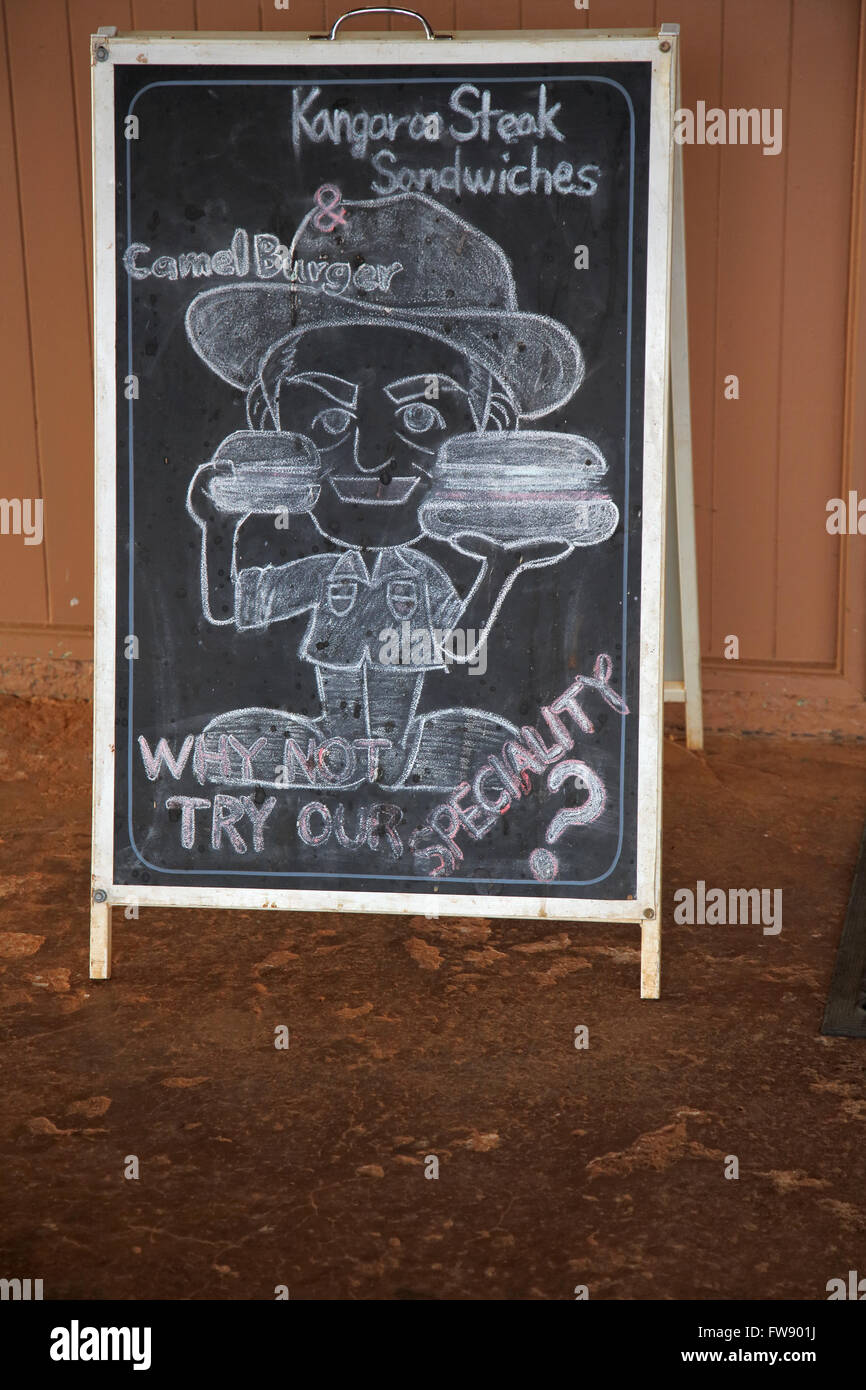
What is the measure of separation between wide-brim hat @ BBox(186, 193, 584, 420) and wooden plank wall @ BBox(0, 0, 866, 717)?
184cm

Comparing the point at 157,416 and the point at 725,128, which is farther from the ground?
the point at 725,128

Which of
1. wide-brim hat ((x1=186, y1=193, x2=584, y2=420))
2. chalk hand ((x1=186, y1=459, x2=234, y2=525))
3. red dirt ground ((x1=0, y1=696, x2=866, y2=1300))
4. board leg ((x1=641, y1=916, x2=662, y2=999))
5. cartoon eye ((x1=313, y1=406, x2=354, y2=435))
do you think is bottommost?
red dirt ground ((x1=0, y1=696, x2=866, y2=1300))

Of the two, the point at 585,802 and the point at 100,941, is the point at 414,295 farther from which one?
the point at 100,941

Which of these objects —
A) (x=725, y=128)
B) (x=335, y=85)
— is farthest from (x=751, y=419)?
(x=335, y=85)

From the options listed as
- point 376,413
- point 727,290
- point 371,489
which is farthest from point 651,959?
point 727,290

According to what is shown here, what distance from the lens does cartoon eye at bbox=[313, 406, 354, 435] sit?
2605mm

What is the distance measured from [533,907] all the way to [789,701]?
6.60 ft

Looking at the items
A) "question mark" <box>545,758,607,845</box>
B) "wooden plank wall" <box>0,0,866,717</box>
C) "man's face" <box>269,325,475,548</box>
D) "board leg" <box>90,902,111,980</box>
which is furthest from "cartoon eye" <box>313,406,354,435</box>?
"wooden plank wall" <box>0,0,866,717</box>

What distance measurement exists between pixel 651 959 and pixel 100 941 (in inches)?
44.7

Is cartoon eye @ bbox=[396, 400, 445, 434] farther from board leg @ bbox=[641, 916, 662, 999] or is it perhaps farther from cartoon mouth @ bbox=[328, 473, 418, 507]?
board leg @ bbox=[641, 916, 662, 999]

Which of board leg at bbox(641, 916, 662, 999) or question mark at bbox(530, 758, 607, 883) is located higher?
question mark at bbox(530, 758, 607, 883)
